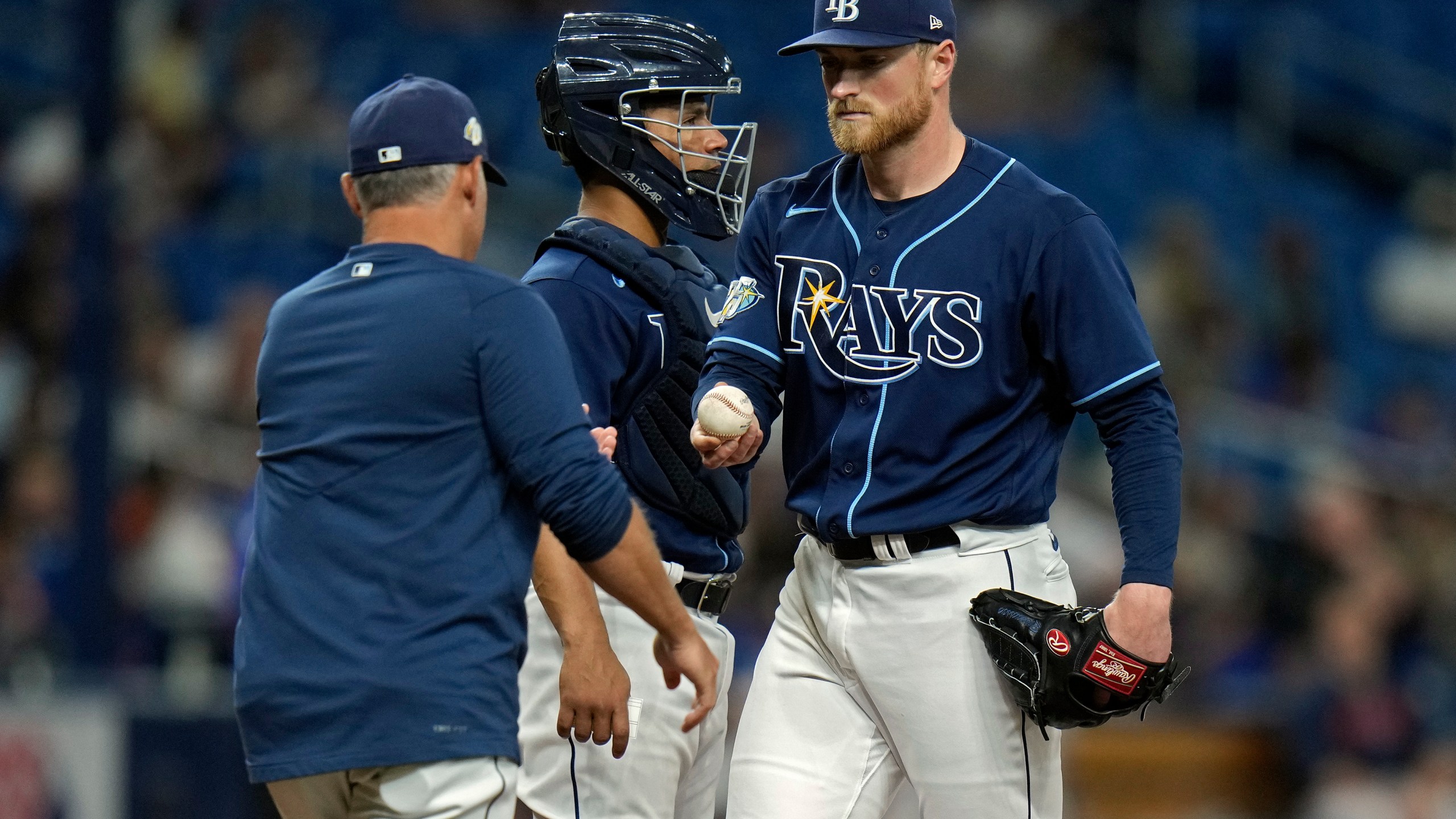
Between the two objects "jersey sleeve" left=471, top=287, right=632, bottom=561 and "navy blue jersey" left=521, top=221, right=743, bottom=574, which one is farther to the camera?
"navy blue jersey" left=521, top=221, right=743, bottom=574

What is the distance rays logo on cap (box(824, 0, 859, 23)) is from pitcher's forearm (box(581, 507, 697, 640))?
1206mm

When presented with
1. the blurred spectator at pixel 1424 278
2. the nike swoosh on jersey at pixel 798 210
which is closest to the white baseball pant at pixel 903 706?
the nike swoosh on jersey at pixel 798 210

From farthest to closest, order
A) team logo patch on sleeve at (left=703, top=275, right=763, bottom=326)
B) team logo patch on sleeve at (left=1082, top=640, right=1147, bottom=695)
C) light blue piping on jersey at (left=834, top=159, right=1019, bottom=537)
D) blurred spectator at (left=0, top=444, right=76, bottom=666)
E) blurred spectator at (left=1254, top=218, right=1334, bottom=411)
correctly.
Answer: blurred spectator at (left=1254, top=218, right=1334, bottom=411) → blurred spectator at (left=0, top=444, right=76, bottom=666) → team logo patch on sleeve at (left=703, top=275, right=763, bottom=326) → light blue piping on jersey at (left=834, top=159, right=1019, bottom=537) → team logo patch on sleeve at (left=1082, top=640, right=1147, bottom=695)

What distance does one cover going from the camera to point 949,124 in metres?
3.97

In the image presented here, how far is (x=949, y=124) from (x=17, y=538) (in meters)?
7.25

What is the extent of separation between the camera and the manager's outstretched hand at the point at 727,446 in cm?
383

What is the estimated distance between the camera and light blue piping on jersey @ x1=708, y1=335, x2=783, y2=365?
404cm

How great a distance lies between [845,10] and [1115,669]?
4.94 feet

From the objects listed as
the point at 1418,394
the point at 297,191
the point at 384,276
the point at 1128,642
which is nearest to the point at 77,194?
the point at 297,191

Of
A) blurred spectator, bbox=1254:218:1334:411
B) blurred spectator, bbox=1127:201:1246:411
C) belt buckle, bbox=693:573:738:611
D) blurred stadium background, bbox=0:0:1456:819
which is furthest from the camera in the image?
blurred spectator, bbox=1254:218:1334:411

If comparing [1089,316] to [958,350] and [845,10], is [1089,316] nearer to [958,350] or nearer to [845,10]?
[958,350]

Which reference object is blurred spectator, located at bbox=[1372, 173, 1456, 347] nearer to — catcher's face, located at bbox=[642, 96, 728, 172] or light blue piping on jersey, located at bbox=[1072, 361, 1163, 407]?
catcher's face, located at bbox=[642, 96, 728, 172]

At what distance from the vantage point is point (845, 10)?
386cm

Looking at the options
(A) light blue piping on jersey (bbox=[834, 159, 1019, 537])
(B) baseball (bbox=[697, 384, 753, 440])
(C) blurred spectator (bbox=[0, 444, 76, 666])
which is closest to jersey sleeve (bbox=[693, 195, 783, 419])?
(B) baseball (bbox=[697, 384, 753, 440])
